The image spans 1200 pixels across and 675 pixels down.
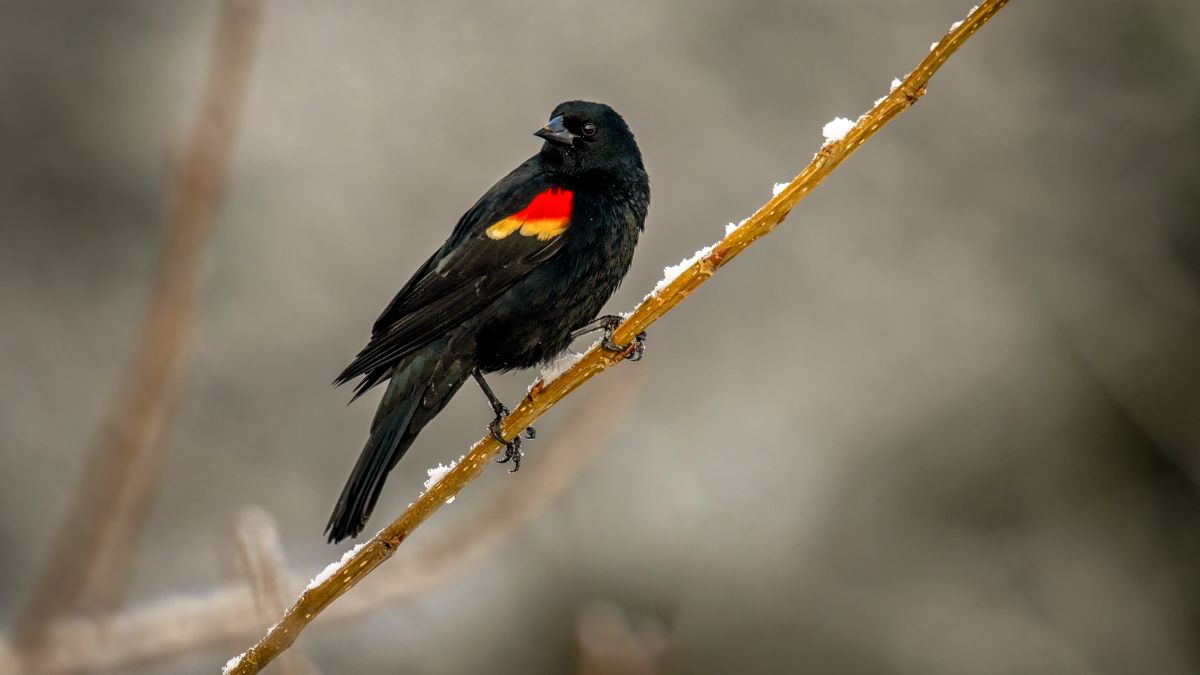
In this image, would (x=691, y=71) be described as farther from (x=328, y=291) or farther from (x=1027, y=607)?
(x=1027, y=607)

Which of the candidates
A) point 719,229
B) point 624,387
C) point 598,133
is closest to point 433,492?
point 624,387

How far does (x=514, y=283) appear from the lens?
357 cm

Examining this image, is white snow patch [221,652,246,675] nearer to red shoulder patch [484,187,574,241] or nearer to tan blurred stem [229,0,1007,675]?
tan blurred stem [229,0,1007,675]

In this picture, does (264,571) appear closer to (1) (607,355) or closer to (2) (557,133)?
(1) (607,355)

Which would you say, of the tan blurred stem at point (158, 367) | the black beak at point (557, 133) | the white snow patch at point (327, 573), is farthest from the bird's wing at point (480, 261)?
the tan blurred stem at point (158, 367)

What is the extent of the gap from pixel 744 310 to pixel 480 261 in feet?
10.1

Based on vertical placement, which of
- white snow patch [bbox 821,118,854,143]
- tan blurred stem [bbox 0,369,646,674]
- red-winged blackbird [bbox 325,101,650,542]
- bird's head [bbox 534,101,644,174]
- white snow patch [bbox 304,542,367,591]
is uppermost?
bird's head [bbox 534,101,644,174]

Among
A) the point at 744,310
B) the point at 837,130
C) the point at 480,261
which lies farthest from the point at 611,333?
the point at 744,310

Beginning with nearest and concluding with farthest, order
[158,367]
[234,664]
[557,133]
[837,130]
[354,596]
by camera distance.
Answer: [158,367], [234,664], [354,596], [837,130], [557,133]

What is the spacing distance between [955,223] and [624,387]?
4.57 meters

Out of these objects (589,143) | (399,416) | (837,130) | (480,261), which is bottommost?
(837,130)

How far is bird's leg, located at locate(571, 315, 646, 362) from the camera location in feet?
8.20

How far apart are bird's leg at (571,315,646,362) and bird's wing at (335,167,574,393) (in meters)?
0.24

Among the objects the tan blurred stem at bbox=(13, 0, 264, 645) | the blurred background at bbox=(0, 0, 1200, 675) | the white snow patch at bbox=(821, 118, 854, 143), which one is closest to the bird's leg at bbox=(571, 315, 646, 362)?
the white snow patch at bbox=(821, 118, 854, 143)
